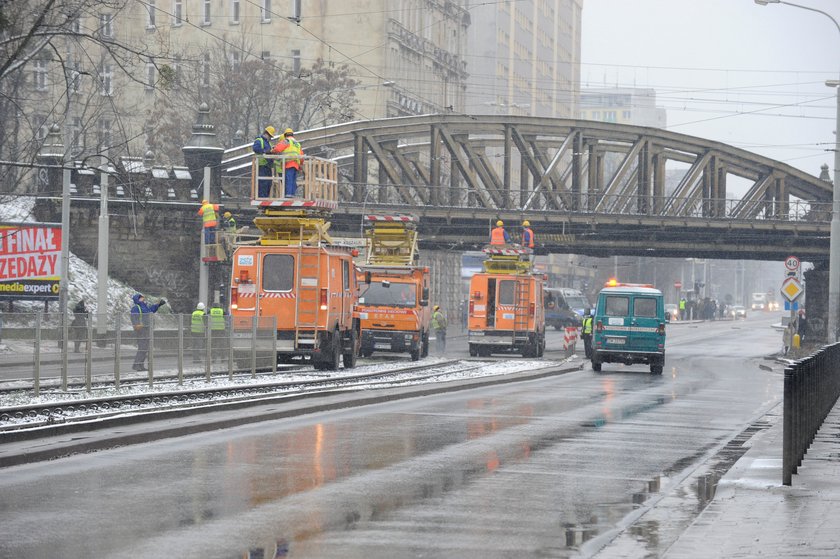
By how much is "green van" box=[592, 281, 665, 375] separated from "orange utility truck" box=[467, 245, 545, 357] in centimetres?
858

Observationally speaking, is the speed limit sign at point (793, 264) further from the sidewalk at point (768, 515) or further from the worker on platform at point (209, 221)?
the sidewalk at point (768, 515)

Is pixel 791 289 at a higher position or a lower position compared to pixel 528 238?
lower

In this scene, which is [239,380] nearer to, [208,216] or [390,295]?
[390,295]

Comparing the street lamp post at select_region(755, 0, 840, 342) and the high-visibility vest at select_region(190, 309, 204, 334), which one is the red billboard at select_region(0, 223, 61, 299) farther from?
the street lamp post at select_region(755, 0, 840, 342)

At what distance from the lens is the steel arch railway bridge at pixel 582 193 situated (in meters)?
64.1

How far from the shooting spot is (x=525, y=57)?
142 m

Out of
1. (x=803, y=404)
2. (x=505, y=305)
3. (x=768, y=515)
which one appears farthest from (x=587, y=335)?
(x=768, y=515)

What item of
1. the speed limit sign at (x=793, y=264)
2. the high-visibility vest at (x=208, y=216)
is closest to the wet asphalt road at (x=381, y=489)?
the high-visibility vest at (x=208, y=216)

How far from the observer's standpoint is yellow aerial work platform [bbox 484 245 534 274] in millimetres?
47344

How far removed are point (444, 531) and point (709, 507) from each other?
2.35 metres

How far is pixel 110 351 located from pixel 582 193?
43373 mm

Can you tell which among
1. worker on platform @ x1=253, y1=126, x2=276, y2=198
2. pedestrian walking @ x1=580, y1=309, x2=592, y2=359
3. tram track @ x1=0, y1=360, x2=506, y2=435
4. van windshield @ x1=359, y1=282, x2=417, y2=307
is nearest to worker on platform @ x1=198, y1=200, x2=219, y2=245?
van windshield @ x1=359, y1=282, x2=417, y2=307

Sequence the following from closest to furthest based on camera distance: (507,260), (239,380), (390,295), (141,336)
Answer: (141,336)
(239,380)
(390,295)
(507,260)

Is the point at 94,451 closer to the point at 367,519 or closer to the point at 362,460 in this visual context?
the point at 362,460
